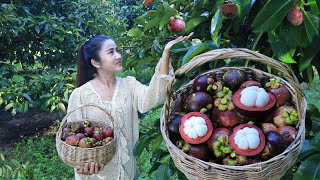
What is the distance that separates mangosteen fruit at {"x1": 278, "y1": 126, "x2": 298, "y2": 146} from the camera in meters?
1.01

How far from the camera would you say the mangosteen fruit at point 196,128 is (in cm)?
106

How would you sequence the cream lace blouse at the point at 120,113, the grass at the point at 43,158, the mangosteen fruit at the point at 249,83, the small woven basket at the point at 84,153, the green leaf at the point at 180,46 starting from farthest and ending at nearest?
the grass at the point at 43,158
the cream lace blouse at the point at 120,113
the small woven basket at the point at 84,153
the green leaf at the point at 180,46
the mangosteen fruit at the point at 249,83

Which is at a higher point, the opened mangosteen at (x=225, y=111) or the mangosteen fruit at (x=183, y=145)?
the opened mangosteen at (x=225, y=111)

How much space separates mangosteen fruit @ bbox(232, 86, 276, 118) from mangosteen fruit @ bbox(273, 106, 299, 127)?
0.03m

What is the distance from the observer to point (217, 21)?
113 centimetres

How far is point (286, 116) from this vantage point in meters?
1.07

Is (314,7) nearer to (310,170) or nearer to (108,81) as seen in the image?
(310,170)

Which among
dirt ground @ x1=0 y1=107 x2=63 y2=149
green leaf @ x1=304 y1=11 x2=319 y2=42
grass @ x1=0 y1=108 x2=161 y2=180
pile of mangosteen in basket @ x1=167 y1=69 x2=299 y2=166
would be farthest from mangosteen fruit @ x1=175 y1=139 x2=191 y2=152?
dirt ground @ x1=0 y1=107 x2=63 y2=149

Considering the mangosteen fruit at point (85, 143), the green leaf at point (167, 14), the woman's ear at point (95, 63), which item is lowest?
the mangosteen fruit at point (85, 143)

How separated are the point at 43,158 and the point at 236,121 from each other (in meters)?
2.67

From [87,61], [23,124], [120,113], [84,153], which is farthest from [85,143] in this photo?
[23,124]

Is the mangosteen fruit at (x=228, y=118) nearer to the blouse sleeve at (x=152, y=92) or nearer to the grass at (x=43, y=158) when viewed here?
the blouse sleeve at (x=152, y=92)

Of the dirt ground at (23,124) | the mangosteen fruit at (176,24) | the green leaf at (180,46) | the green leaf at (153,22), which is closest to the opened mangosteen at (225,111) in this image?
the green leaf at (180,46)

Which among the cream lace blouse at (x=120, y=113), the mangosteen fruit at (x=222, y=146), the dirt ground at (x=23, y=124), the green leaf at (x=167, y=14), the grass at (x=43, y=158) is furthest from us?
the dirt ground at (x=23, y=124)
